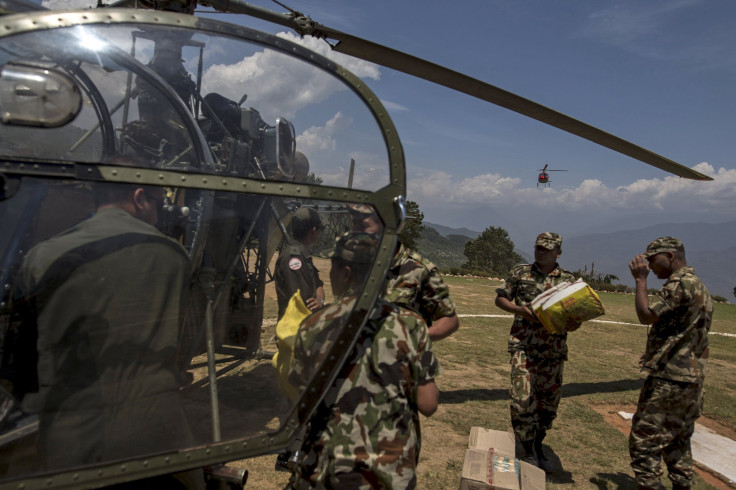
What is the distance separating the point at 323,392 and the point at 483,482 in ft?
6.03

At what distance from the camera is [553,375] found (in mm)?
4035

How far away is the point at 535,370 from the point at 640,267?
1.21 metres

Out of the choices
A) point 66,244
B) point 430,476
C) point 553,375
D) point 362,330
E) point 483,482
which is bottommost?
point 430,476

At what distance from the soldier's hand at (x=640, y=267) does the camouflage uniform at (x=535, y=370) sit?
2.08ft

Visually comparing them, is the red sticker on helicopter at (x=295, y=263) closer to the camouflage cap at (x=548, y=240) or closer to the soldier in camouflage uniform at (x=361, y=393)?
the soldier in camouflage uniform at (x=361, y=393)

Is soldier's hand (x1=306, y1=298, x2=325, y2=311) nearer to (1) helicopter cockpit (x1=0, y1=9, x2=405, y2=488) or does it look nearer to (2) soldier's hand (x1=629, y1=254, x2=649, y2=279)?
(1) helicopter cockpit (x1=0, y1=9, x2=405, y2=488)

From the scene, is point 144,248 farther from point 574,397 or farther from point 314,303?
point 574,397

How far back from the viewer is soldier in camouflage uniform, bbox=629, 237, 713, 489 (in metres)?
3.39

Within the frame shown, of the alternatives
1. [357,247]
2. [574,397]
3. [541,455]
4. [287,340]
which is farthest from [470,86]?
[574,397]

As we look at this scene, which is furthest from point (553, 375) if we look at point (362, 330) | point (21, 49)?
point (21, 49)

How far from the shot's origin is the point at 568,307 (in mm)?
3752

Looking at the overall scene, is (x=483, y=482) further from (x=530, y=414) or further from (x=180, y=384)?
(x=180, y=384)

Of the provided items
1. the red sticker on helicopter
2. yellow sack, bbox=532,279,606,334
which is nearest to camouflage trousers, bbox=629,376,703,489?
yellow sack, bbox=532,279,606,334

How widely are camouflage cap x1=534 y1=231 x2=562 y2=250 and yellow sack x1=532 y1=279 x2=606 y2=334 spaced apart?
0.47 meters
